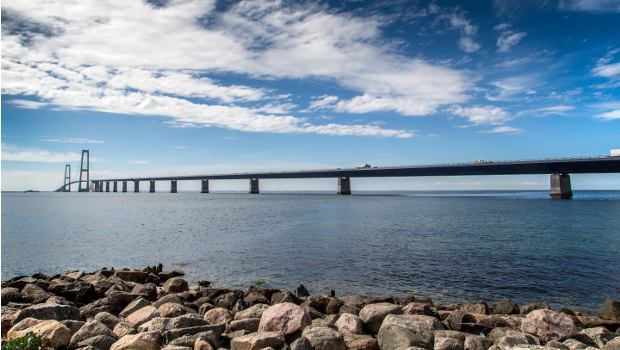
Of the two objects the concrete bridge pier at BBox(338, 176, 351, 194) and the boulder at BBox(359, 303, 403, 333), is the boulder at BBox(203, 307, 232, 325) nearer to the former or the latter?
the boulder at BBox(359, 303, 403, 333)

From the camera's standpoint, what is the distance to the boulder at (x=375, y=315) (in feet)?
38.0

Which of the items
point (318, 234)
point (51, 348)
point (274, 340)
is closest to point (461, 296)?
point (274, 340)

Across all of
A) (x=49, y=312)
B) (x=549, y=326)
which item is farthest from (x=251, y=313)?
(x=549, y=326)

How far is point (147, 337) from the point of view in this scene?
387 inches

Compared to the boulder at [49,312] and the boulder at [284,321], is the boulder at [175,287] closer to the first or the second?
the boulder at [49,312]

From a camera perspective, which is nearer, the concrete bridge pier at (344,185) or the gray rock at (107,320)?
the gray rock at (107,320)

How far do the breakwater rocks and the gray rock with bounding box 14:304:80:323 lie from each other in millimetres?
25

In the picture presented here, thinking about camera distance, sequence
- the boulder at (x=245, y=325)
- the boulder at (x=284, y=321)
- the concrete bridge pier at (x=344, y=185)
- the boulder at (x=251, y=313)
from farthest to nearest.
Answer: the concrete bridge pier at (x=344, y=185)
the boulder at (x=251, y=313)
the boulder at (x=245, y=325)
the boulder at (x=284, y=321)

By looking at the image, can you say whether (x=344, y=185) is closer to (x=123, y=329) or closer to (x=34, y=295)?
(x=34, y=295)

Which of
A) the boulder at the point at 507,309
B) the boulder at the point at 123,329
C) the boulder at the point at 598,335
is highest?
the boulder at the point at 123,329

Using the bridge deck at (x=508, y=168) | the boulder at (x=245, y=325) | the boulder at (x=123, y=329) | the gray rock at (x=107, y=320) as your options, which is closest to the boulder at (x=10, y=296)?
the gray rock at (x=107, y=320)

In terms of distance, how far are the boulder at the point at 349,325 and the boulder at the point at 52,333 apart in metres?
6.74

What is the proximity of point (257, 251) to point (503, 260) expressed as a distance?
1684cm

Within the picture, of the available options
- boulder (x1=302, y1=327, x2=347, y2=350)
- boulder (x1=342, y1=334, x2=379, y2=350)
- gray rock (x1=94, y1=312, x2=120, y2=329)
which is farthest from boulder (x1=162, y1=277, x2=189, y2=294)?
boulder (x1=342, y1=334, x2=379, y2=350)
